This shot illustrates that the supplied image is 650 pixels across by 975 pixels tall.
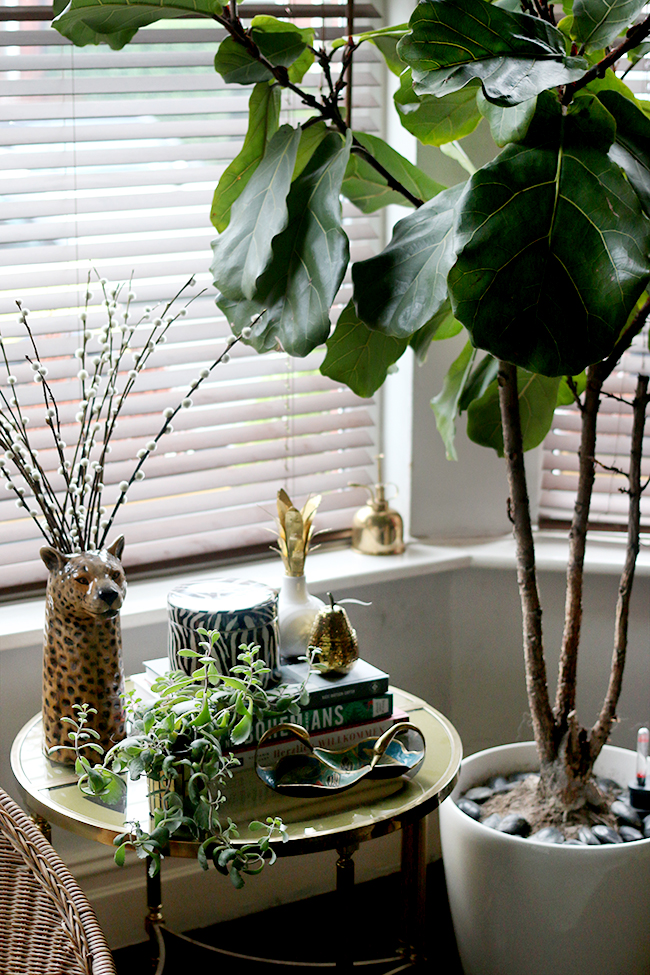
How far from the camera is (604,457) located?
2.05m

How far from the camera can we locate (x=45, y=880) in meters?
1.09

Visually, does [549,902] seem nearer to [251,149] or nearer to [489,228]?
[489,228]

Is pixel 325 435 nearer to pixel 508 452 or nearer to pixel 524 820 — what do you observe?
pixel 508 452

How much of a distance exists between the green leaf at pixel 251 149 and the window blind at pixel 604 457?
3.01 feet

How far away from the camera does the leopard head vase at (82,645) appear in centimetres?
122

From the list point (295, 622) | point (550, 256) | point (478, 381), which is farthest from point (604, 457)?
point (550, 256)

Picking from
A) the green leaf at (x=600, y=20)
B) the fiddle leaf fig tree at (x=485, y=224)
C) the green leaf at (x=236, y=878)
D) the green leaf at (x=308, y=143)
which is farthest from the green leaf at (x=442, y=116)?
the green leaf at (x=236, y=878)

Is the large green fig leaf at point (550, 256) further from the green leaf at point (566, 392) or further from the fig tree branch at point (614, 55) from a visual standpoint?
the green leaf at point (566, 392)

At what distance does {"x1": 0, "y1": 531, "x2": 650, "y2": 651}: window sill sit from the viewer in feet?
5.72

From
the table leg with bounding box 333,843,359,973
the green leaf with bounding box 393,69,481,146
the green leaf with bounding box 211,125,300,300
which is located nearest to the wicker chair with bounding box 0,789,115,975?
the table leg with bounding box 333,843,359,973

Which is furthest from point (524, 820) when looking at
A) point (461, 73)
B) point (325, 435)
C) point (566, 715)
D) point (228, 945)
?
point (461, 73)

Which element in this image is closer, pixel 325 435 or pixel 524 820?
pixel 524 820

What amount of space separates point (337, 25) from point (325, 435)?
2.62 feet

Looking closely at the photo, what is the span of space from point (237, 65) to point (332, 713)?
2.83 feet
